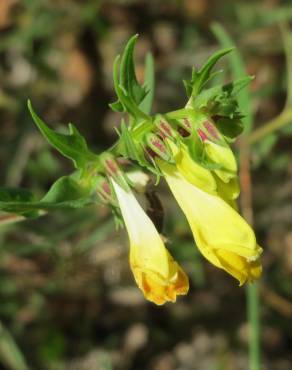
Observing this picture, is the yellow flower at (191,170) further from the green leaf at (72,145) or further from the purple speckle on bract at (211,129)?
the green leaf at (72,145)

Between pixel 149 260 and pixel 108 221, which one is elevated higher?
pixel 149 260

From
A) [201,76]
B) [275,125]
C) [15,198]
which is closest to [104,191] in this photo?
[15,198]

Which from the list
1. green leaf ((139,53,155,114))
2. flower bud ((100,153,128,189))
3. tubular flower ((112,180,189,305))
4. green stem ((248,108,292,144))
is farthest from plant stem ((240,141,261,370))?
flower bud ((100,153,128,189))

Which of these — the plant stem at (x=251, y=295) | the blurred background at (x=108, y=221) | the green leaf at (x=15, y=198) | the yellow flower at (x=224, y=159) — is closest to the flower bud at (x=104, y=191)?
the green leaf at (x=15, y=198)

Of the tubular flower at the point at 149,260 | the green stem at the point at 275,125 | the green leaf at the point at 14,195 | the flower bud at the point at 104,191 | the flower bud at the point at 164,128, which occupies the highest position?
the flower bud at the point at 164,128

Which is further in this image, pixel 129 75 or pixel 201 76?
pixel 129 75

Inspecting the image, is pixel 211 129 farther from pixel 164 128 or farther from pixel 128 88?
pixel 128 88
